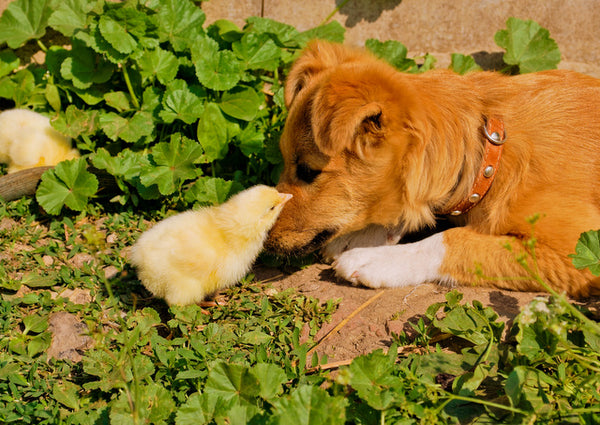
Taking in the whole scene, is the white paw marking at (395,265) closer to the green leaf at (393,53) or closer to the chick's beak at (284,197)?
the chick's beak at (284,197)

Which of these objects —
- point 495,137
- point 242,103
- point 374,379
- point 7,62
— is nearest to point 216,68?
point 242,103

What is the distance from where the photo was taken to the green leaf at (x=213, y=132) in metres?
4.69

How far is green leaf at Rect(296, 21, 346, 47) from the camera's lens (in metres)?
5.49

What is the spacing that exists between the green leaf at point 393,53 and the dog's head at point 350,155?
4.17 ft

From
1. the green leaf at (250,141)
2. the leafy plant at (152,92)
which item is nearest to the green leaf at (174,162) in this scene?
the leafy plant at (152,92)

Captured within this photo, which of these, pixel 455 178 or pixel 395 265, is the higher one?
pixel 455 178

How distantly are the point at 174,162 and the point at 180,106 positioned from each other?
581mm

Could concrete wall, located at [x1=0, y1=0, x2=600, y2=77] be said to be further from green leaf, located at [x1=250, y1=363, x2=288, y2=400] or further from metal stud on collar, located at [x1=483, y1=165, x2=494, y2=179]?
green leaf, located at [x1=250, y1=363, x2=288, y2=400]

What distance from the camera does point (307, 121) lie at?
3807 mm

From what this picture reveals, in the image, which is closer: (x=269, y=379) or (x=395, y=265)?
(x=269, y=379)

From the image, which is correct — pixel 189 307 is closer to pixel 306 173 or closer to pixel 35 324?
pixel 35 324

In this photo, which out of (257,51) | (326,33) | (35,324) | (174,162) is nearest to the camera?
(35,324)

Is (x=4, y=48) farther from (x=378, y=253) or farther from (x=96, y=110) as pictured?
(x=378, y=253)

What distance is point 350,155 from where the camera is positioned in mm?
3723
